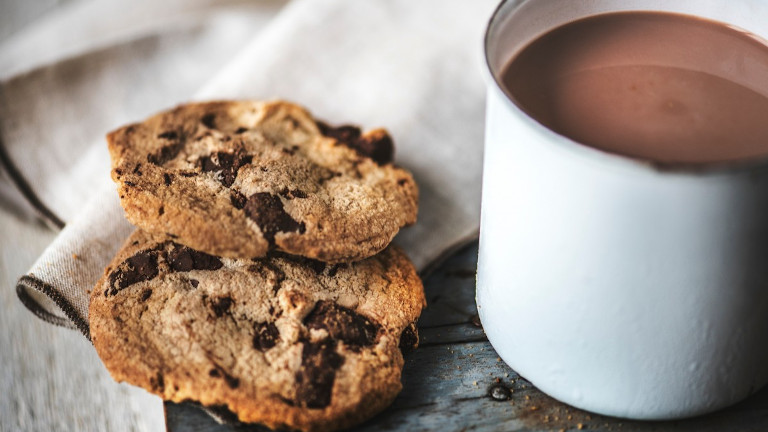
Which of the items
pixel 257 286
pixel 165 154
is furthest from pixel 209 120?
pixel 257 286

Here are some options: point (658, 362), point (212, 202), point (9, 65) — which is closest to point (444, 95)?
point (212, 202)

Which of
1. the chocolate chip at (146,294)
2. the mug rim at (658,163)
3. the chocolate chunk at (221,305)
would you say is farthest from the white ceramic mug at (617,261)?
the chocolate chip at (146,294)

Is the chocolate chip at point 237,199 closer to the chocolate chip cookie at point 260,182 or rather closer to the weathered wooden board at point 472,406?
the chocolate chip cookie at point 260,182

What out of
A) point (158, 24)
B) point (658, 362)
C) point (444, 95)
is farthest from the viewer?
point (158, 24)

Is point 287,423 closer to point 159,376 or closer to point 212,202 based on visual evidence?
point 159,376

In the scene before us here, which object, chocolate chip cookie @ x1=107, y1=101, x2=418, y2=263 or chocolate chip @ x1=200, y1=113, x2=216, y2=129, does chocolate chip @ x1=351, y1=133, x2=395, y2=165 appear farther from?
chocolate chip @ x1=200, y1=113, x2=216, y2=129
